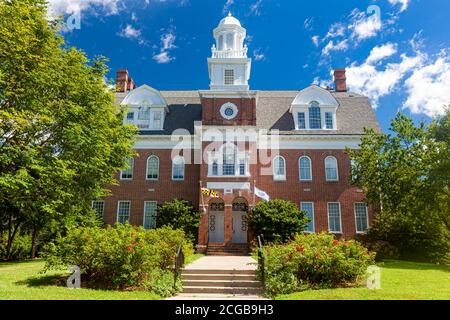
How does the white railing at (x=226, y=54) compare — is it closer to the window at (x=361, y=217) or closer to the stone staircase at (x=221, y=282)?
the window at (x=361, y=217)

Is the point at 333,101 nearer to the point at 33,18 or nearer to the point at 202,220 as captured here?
the point at 202,220

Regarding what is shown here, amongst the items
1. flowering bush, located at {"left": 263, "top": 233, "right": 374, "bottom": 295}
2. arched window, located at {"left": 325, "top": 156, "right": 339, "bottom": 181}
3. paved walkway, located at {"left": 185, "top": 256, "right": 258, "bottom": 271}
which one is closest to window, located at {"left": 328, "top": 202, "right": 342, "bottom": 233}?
arched window, located at {"left": 325, "top": 156, "right": 339, "bottom": 181}

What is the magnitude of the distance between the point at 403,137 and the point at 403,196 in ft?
12.2

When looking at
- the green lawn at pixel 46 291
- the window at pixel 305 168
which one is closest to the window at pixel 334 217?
the window at pixel 305 168

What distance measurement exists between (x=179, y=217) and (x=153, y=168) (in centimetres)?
519

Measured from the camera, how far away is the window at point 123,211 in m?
25.5

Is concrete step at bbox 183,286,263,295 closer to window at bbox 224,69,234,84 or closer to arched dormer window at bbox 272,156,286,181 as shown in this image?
arched dormer window at bbox 272,156,286,181

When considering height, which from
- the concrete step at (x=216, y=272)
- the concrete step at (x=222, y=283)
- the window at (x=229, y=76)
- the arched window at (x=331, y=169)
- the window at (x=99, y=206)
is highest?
the window at (x=229, y=76)

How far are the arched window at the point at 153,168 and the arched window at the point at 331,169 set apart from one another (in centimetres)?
1273

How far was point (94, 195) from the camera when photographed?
18.9m

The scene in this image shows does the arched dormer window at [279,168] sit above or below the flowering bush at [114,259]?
above

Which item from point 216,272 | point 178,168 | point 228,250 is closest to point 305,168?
point 228,250
